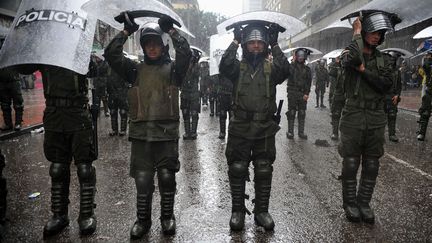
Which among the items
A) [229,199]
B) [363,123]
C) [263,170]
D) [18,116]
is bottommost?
[229,199]

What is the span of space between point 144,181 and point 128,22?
4.92ft

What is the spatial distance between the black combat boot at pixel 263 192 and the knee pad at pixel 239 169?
115 millimetres

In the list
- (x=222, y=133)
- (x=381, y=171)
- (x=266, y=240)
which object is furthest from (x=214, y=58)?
(x=266, y=240)

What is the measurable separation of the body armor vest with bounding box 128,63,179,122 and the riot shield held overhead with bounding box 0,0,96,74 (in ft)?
1.97

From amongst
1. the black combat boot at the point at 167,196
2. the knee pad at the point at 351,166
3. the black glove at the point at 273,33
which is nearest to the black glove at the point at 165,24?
the black glove at the point at 273,33

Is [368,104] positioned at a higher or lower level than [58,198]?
higher

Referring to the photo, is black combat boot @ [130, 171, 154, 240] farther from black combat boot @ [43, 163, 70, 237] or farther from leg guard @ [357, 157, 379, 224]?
leg guard @ [357, 157, 379, 224]

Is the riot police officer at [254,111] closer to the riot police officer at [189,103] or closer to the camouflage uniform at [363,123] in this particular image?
the camouflage uniform at [363,123]

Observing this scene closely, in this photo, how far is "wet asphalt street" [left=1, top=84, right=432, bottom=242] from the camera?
342 cm

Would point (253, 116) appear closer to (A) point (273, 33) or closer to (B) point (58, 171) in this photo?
(A) point (273, 33)

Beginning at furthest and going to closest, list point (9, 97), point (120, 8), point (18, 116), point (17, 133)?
point (18, 116) → point (9, 97) → point (17, 133) → point (120, 8)

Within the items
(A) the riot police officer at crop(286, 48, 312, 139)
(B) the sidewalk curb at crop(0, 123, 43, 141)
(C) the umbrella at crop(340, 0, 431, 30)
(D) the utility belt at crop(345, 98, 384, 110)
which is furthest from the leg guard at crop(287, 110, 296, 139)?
(B) the sidewalk curb at crop(0, 123, 43, 141)

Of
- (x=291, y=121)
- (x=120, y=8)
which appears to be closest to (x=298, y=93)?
(x=291, y=121)

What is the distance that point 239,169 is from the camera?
357 centimetres
